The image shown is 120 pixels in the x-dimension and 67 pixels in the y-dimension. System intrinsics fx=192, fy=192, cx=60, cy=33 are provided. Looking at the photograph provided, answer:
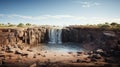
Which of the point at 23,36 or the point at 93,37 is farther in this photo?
the point at 93,37

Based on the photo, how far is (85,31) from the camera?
151 feet

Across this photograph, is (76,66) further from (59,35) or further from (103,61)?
(59,35)

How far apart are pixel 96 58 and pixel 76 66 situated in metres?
5.31

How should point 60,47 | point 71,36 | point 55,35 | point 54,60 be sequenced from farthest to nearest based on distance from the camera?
point 55,35 < point 71,36 < point 60,47 < point 54,60

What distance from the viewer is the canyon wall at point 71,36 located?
37812 millimetres

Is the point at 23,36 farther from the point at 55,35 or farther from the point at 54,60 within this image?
the point at 54,60

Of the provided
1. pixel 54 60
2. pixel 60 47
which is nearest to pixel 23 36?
pixel 60 47

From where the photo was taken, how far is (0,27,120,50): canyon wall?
124ft

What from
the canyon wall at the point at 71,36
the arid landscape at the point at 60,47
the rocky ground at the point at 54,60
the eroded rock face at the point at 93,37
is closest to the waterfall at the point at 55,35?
the arid landscape at the point at 60,47

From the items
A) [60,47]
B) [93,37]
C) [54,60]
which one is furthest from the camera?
[93,37]

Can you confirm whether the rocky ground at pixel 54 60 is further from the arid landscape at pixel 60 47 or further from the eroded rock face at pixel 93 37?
the eroded rock face at pixel 93 37

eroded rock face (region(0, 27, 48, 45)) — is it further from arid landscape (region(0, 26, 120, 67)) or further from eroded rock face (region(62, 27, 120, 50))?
eroded rock face (region(62, 27, 120, 50))

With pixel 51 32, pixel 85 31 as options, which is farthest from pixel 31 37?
pixel 85 31

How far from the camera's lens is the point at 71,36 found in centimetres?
4847
